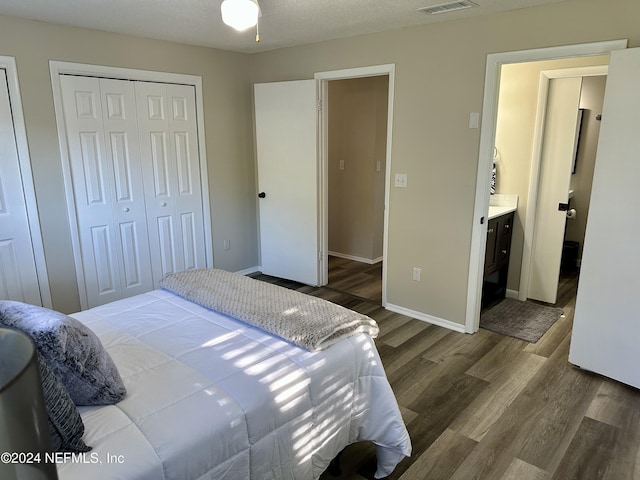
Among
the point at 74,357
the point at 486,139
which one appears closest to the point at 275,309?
the point at 74,357

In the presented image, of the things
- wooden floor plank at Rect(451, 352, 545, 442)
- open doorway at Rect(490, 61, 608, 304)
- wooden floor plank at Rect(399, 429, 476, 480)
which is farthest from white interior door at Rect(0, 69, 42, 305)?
open doorway at Rect(490, 61, 608, 304)

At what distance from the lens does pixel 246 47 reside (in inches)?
161

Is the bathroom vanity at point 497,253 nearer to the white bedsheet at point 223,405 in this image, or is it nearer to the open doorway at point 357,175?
the open doorway at point 357,175

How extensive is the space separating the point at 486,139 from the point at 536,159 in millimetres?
1014

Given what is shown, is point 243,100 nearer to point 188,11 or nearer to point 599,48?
point 188,11

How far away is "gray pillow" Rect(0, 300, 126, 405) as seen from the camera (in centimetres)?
131

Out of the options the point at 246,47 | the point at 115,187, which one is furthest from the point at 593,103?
the point at 115,187

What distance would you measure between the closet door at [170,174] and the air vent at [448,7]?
2237 mm

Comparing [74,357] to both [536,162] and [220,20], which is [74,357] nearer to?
[220,20]

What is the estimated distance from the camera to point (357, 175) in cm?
517

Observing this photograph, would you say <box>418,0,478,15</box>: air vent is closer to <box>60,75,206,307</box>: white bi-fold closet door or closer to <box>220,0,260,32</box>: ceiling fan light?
<box>220,0,260,32</box>: ceiling fan light

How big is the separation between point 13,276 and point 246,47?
9.11ft

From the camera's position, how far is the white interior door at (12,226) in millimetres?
2988

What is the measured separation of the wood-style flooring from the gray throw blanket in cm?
69
